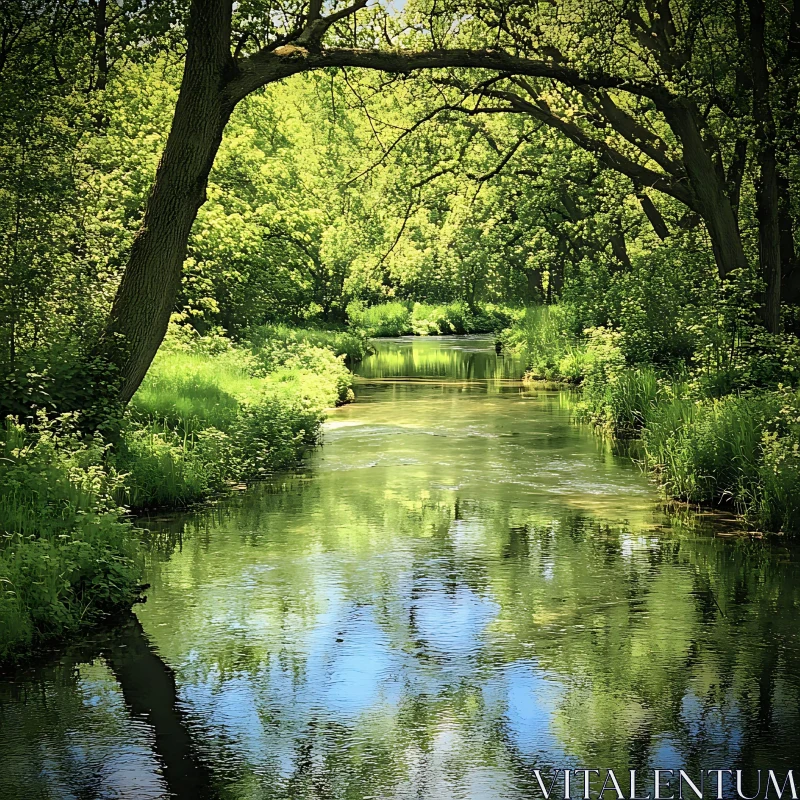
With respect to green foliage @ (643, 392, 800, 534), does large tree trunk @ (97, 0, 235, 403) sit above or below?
above

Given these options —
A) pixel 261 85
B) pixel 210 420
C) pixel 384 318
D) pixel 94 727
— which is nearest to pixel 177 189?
pixel 261 85

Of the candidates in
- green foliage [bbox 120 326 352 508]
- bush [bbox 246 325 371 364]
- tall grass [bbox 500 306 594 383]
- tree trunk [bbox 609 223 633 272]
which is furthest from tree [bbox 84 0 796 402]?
tree trunk [bbox 609 223 633 272]

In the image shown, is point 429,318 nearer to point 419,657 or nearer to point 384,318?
point 384,318

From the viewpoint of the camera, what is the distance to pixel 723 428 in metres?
15.4

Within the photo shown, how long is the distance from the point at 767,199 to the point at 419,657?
13.8m

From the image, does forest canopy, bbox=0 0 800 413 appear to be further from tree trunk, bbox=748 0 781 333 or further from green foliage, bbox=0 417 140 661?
green foliage, bbox=0 417 140 661

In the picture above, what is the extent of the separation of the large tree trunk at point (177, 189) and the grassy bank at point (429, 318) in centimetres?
5105

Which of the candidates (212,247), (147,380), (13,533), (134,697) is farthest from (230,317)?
(134,697)

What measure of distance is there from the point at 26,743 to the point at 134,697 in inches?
40.3

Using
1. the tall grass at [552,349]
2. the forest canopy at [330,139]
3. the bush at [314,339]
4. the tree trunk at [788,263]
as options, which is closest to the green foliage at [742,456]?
the forest canopy at [330,139]

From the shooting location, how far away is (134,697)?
26.0 ft

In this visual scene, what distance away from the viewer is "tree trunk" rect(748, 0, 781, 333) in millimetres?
19062

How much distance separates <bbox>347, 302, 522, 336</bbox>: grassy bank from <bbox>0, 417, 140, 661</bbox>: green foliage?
53.8 m

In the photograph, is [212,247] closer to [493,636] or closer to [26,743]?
[493,636]
